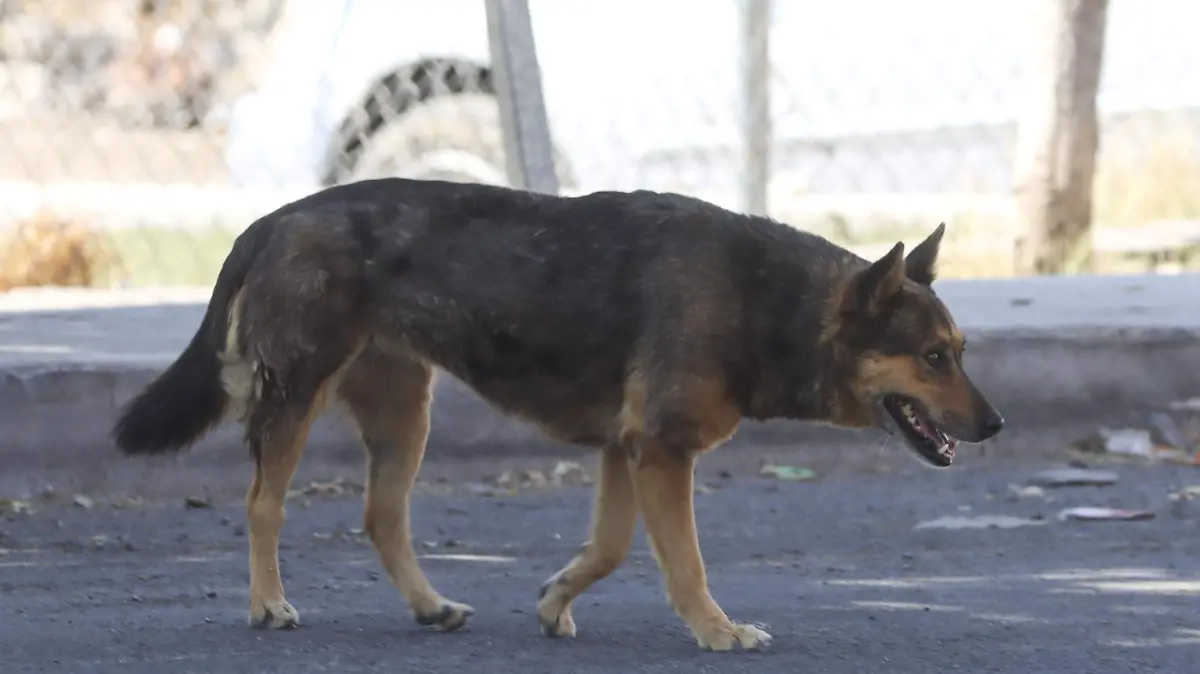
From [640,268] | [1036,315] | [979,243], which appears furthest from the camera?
[979,243]

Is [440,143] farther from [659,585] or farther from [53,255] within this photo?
[659,585]

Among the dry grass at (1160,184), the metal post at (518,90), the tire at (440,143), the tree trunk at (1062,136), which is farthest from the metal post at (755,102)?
the dry grass at (1160,184)

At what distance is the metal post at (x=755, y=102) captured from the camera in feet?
26.8

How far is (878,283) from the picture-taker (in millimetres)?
4727

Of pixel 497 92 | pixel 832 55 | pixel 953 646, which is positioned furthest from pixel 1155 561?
pixel 832 55

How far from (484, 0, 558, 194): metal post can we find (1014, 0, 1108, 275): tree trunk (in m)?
3.52

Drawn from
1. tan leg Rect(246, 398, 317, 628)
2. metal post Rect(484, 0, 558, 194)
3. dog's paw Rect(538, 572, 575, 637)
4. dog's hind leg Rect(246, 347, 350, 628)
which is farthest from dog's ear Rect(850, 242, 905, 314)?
metal post Rect(484, 0, 558, 194)

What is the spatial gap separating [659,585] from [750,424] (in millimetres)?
1648

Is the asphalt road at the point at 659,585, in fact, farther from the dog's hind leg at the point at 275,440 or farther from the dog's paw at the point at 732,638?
the dog's hind leg at the point at 275,440

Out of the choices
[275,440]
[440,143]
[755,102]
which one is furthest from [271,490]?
[440,143]

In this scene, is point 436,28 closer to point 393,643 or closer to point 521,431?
point 521,431

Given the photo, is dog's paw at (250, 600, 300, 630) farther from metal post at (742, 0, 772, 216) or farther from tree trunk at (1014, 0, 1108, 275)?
tree trunk at (1014, 0, 1108, 275)

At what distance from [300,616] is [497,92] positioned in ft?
11.5

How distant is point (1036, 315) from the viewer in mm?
7637
